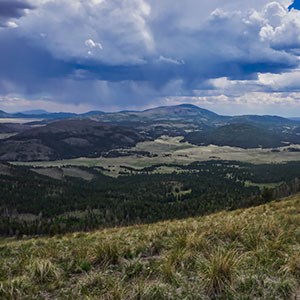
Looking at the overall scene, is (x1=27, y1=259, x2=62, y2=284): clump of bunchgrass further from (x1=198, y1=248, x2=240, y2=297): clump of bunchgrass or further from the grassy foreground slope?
(x1=198, y1=248, x2=240, y2=297): clump of bunchgrass

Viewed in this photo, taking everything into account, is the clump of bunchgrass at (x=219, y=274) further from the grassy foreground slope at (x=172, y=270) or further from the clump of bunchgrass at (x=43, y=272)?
the clump of bunchgrass at (x=43, y=272)

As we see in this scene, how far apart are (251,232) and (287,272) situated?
16.4ft

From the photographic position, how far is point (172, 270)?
1138 centimetres

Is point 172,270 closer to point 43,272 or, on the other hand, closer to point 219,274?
point 219,274

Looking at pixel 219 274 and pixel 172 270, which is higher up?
pixel 219 274

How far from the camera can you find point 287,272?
10875 millimetres

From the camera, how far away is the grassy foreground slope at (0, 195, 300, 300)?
10078mm

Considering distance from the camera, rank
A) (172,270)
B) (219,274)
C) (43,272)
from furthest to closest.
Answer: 1. (43,272)
2. (172,270)
3. (219,274)

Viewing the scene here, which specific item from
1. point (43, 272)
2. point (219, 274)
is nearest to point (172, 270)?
point (219, 274)

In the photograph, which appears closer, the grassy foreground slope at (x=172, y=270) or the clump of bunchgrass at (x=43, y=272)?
the grassy foreground slope at (x=172, y=270)

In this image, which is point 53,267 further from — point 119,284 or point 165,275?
point 165,275

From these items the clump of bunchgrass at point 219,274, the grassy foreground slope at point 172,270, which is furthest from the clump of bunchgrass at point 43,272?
the clump of bunchgrass at point 219,274

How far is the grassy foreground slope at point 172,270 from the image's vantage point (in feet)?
33.1

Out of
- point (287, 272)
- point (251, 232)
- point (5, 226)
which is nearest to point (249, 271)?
point (287, 272)
